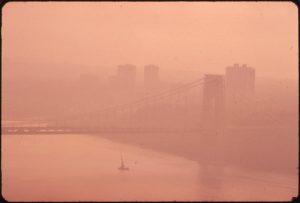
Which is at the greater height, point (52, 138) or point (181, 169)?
point (52, 138)

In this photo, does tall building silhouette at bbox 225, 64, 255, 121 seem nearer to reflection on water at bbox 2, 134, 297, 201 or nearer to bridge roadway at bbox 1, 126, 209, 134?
bridge roadway at bbox 1, 126, 209, 134

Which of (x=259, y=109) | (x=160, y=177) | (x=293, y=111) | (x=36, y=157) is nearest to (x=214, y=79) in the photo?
(x=259, y=109)

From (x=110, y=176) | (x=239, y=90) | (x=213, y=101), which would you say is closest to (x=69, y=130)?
(x=110, y=176)

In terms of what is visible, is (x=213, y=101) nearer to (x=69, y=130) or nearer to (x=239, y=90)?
(x=239, y=90)

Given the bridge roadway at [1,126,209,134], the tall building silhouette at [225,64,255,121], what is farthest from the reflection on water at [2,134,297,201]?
the tall building silhouette at [225,64,255,121]

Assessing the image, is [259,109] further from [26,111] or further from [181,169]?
[26,111]

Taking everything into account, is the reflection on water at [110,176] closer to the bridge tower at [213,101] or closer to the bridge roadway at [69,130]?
the bridge roadway at [69,130]

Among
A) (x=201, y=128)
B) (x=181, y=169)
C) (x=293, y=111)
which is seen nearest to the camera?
(x=181, y=169)

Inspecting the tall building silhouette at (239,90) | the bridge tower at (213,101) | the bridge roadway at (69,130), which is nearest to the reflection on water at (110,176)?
the bridge roadway at (69,130)
